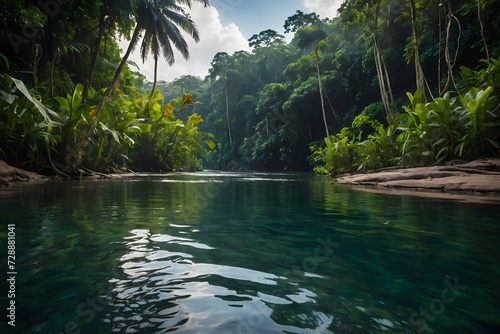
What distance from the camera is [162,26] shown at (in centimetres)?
1523

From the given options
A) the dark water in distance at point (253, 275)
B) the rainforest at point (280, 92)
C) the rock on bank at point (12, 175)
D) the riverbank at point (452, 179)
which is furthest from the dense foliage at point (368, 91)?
the rock on bank at point (12, 175)

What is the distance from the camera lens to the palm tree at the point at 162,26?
14359 millimetres

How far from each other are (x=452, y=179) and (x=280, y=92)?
29.4m

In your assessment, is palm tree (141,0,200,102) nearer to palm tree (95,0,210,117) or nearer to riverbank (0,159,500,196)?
palm tree (95,0,210,117)

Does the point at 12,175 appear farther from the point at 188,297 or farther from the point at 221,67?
the point at 221,67

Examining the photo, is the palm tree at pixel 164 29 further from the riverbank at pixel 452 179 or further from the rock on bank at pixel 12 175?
the riverbank at pixel 452 179

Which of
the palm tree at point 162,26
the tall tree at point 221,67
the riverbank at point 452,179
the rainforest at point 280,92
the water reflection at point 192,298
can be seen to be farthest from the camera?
the tall tree at point 221,67

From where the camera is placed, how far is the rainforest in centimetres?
818

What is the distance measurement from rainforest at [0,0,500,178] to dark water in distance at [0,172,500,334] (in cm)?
503

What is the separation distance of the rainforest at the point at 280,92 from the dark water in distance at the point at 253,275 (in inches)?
198

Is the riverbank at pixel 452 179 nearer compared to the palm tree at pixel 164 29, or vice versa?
the riverbank at pixel 452 179

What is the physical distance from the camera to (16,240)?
2320 millimetres

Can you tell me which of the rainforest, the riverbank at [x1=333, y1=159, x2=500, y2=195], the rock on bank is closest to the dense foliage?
the rainforest

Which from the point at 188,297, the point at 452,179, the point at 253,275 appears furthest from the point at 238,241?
the point at 452,179
